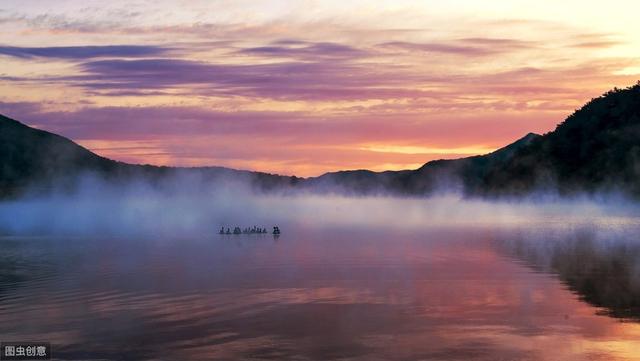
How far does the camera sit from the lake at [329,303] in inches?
1430

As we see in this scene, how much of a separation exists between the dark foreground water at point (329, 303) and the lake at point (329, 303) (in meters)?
0.10

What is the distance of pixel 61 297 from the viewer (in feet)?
166

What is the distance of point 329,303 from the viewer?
48156 mm

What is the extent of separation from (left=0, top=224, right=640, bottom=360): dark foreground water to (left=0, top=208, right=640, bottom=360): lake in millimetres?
100

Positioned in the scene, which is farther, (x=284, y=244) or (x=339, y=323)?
(x=284, y=244)

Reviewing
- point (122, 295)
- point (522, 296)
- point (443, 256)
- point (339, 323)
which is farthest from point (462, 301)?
point (443, 256)

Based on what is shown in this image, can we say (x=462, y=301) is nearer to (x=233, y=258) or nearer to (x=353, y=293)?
(x=353, y=293)

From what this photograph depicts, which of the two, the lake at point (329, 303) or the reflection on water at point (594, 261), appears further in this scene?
the reflection on water at point (594, 261)

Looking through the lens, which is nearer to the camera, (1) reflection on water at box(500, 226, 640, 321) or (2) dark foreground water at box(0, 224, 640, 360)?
(2) dark foreground water at box(0, 224, 640, 360)

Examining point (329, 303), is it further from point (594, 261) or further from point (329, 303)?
point (594, 261)

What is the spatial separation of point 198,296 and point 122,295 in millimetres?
4589

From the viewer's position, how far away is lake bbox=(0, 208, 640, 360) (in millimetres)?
36312

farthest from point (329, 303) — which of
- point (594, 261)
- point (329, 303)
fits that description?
point (594, 261)

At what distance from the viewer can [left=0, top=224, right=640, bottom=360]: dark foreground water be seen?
36312mm
